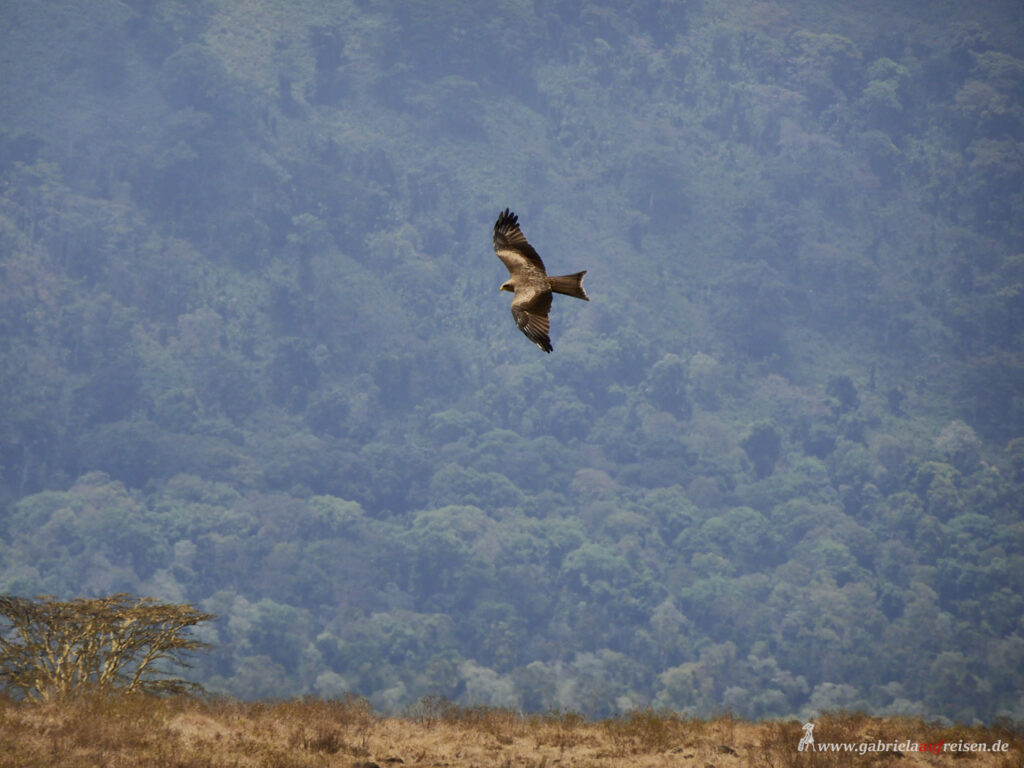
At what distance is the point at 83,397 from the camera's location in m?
196

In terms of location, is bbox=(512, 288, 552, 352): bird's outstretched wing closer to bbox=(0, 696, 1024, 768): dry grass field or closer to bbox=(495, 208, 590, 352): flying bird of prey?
bbox=(495, 208, 590, 352): flying bird of prey

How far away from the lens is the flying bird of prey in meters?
18.0

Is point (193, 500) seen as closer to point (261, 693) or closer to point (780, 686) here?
point (261, 693)

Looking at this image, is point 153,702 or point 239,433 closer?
point 153,702

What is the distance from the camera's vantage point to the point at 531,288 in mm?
18750

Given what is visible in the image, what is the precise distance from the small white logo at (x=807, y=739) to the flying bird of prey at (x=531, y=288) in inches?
426

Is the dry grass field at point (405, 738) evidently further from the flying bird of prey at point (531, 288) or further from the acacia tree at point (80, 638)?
the flying bird of prey at point (531, 288)

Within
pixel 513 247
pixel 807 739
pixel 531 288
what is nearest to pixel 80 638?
pixel 513 247

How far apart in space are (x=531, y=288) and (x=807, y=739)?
11802 mm

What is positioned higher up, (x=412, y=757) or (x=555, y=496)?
(x=555, y=496)

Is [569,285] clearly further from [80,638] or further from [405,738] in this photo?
[80,638]

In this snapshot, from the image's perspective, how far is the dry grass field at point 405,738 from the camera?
70.0 ft

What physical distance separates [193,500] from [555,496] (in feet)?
190

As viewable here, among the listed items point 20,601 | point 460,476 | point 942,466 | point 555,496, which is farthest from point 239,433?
point 20,601
